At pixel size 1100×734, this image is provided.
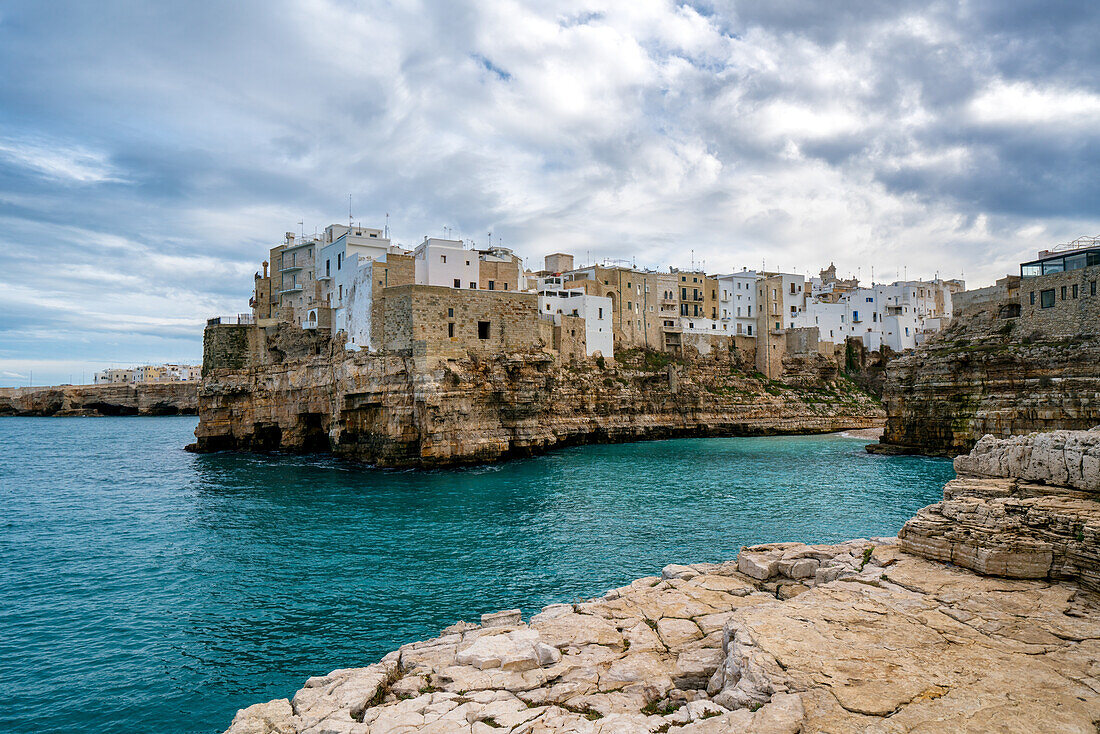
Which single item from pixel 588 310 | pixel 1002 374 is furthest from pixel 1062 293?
pixel 588 310

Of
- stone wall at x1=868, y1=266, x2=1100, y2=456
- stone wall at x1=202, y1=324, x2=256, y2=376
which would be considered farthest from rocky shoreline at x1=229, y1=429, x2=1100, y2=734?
stone wall at x1=202, y1=324, x2=256, y2=376

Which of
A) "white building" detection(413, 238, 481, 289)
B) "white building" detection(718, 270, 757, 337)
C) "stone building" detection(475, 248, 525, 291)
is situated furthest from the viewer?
"white building" detection(718, 270, 757, 337)

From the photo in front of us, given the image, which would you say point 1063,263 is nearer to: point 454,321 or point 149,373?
→ point 454,321

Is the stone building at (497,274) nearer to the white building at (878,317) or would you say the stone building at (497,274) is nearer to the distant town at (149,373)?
the white building at (878,317)

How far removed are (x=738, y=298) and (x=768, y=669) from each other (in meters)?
72.5

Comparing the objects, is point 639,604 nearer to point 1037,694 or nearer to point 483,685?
point 483,685

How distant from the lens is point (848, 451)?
48.1 metres

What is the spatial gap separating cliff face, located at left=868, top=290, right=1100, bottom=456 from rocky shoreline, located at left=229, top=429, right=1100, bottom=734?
88.5 ft

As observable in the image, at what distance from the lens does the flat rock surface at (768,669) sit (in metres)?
6.62

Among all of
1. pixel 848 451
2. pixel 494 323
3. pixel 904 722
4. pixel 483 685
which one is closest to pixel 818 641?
pixel 904 722

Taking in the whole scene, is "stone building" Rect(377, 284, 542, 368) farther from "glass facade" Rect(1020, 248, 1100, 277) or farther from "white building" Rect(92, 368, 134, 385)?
"white building" Rect(92, 368, 134, 385)

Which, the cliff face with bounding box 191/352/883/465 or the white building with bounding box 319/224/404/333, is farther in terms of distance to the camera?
the white building with bounding box 319/224/404/333

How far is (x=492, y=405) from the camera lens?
43562 mm

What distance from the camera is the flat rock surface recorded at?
21.7 ft
